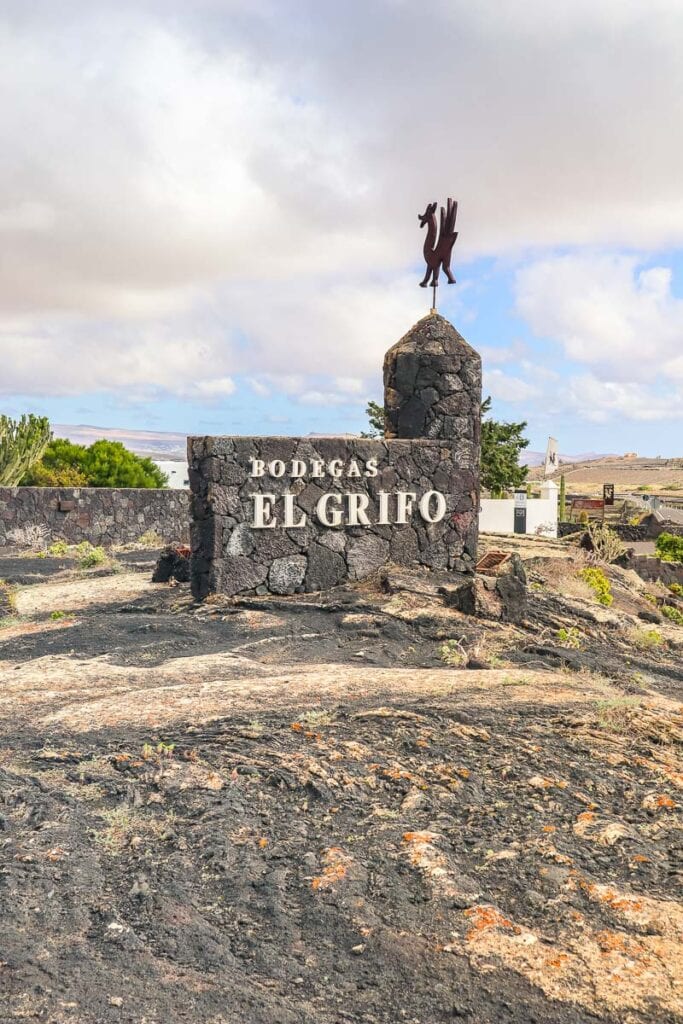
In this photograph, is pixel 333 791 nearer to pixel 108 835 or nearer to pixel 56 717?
pixel 108 835

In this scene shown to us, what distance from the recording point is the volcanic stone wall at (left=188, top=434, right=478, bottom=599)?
9328mm

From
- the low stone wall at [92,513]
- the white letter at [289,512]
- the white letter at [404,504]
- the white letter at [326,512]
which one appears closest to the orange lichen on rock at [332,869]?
the white letter at [289,512]

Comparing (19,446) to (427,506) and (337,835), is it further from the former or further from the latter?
(337,835)

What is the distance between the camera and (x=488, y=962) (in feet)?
10.6

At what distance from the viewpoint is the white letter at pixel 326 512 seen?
972 cm

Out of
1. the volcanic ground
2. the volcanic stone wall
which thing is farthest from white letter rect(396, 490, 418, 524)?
the volcanic ground

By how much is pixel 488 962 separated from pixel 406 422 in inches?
316

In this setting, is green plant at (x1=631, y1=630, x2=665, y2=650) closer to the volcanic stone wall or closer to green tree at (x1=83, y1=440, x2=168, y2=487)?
the volcanic stone wall

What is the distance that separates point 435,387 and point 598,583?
3.26 m

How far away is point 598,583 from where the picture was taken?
37.6ft

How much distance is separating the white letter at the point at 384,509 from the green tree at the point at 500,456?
21358 millimetres

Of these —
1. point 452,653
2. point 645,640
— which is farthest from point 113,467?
point 452,653

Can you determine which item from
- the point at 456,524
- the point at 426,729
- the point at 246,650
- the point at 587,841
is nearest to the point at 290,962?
the point at 587,841

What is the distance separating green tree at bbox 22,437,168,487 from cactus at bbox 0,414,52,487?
5.46m
